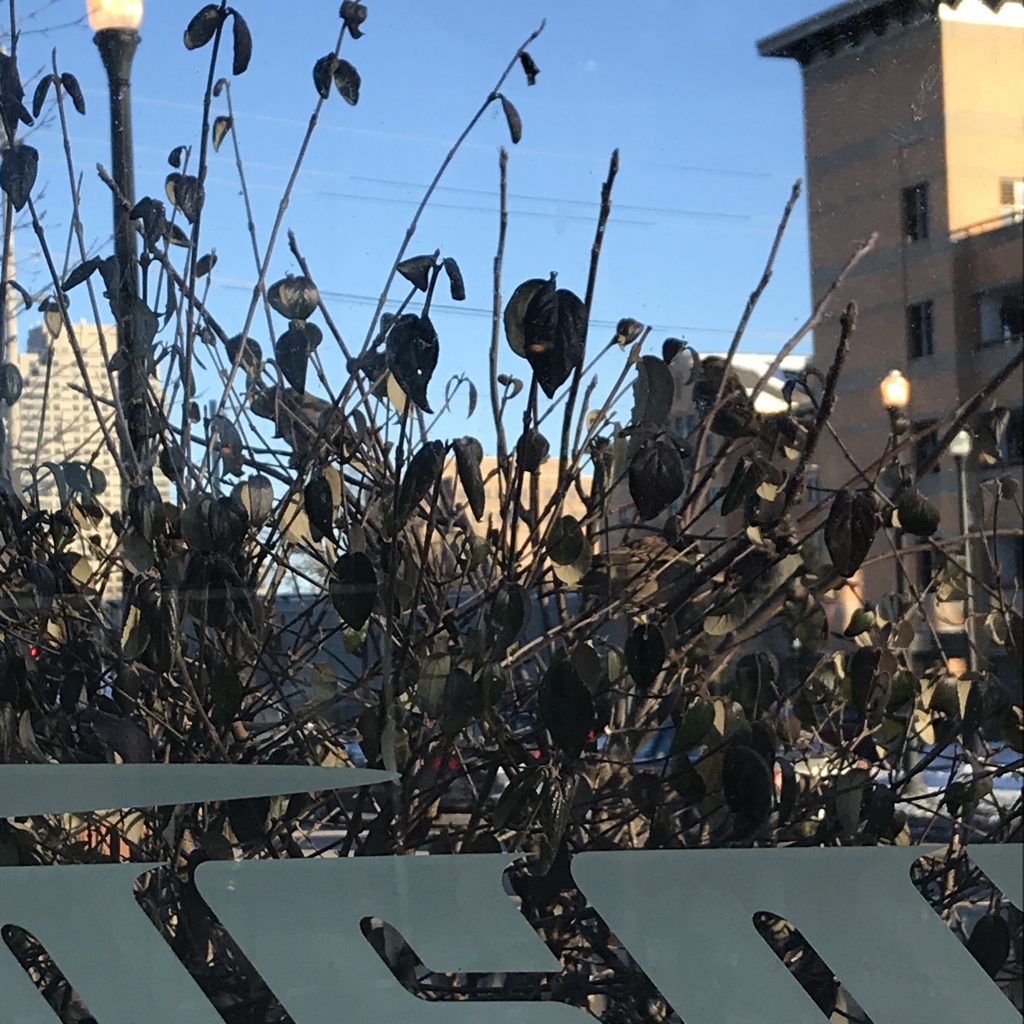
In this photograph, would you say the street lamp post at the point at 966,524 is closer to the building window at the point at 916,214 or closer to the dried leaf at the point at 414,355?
the building window at the point at 916,214

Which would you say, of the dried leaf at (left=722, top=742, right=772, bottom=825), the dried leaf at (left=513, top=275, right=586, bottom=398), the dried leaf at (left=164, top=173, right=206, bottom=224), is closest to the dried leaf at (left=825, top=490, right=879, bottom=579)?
the dried leaf at (left=722, top=742, right=772, bottom=825)

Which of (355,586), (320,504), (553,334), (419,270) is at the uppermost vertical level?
(419,270)

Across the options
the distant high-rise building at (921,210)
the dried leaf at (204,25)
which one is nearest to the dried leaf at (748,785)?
the distant high-rise building at (921,210)

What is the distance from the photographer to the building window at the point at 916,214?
6.11ft

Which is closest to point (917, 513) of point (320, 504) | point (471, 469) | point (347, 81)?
point (471, 469)

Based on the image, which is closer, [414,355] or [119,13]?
[414,355]

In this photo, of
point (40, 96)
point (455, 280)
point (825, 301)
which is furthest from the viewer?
point (40, 96)

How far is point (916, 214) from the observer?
1.87 m

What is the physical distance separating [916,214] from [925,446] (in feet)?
1.00

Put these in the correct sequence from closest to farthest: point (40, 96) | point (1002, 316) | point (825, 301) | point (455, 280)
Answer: point (1002, 316), point (825, 301), point (455, 280), point (40, 96)

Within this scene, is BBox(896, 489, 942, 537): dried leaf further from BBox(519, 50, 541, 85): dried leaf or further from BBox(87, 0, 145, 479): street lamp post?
BBox(87, 0, 145, 479): street lamp post

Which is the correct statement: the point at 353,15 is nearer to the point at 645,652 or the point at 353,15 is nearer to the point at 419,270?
the point at 419,270

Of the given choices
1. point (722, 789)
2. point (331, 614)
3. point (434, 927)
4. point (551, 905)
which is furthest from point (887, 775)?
point (331, 614)

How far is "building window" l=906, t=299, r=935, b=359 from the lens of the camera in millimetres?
1838
